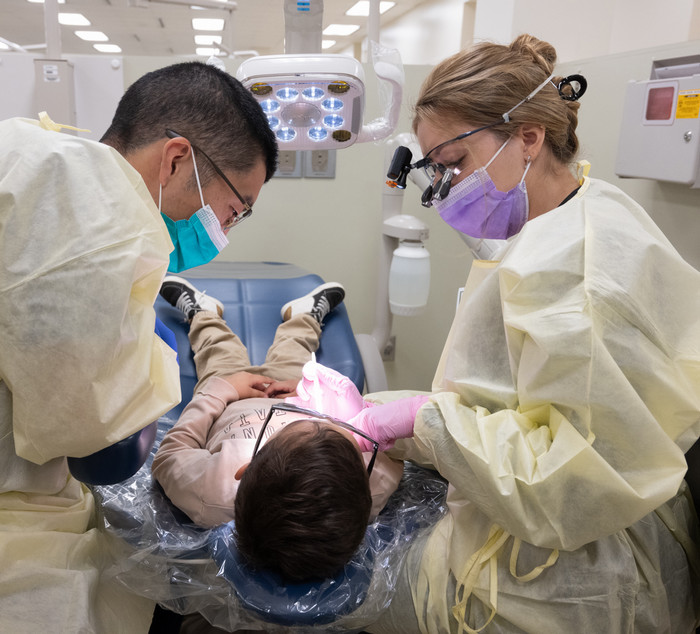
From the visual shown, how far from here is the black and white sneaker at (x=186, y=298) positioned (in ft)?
7.48

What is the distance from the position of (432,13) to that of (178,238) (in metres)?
7.40

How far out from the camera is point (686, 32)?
3229mm

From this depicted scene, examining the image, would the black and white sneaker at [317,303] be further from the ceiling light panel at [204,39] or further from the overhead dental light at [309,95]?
the ceiling light panel at [204,39]

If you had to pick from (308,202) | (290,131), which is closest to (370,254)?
(308,202)

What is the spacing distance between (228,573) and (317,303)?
1.30 m

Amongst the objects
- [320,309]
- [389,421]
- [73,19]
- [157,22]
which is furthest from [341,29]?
[389,421]

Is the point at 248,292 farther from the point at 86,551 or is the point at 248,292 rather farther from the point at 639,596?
the point at 639,596

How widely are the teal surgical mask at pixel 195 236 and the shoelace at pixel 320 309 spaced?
3.29ft

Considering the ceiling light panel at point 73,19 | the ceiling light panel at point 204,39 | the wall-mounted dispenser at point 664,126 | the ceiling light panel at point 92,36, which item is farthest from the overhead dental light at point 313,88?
the ceiling light panel at point 92,36

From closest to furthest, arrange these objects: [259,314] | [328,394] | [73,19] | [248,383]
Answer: [328,394], [248,383], [259,314], [73,19]

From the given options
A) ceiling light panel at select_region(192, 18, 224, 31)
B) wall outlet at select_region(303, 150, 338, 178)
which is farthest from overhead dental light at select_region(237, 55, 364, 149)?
ceiling light panel at select_region(192, 18, 224, 31)

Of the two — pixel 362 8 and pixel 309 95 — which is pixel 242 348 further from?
pixel 362 8

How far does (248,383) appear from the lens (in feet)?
6.38

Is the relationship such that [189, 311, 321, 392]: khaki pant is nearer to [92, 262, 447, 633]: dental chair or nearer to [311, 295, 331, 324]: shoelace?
[311, 295, 331, 324]: shoelace
